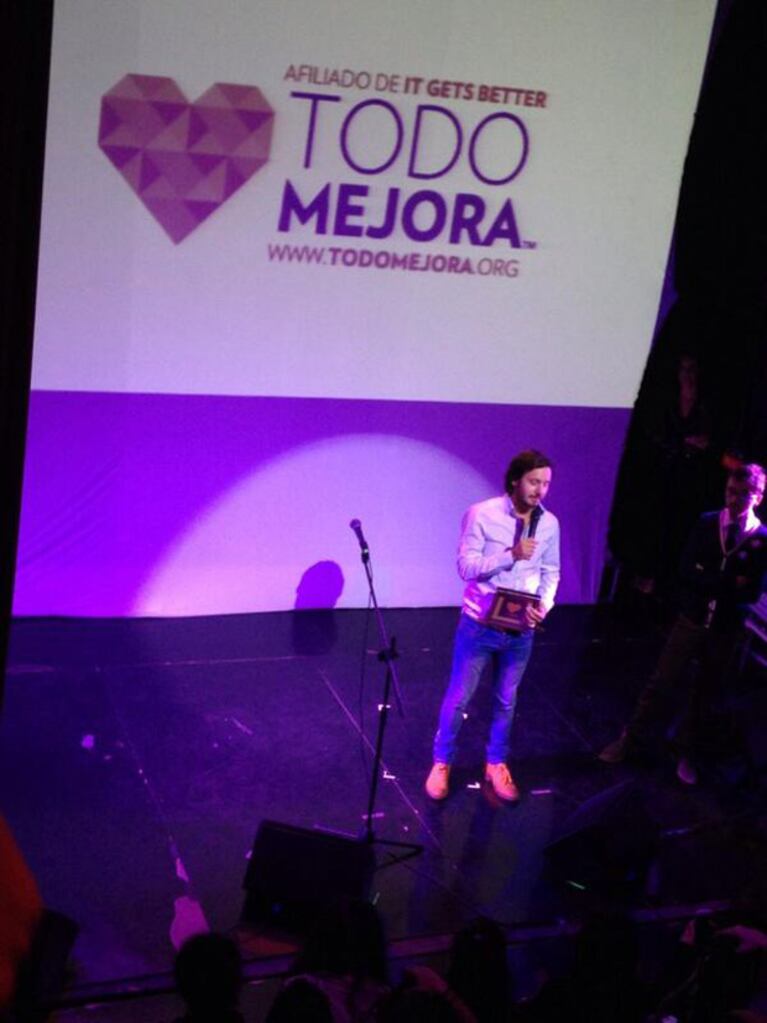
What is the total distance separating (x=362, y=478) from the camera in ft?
25.7

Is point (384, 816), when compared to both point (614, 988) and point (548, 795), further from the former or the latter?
point (614, 988)

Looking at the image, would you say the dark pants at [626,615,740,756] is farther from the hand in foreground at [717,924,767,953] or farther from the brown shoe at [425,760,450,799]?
the hand in foreground at [717,924,767,953]

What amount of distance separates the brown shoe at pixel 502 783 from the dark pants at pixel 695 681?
2.63 feet

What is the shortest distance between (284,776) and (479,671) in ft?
3.51

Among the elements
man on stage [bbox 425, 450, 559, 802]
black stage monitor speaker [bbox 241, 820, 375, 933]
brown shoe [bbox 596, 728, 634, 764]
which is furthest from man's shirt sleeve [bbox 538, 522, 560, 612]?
black stage monitor speaker [bbox 241, 820, 375, 933]

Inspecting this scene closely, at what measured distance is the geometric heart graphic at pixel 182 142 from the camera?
6559 millimetres

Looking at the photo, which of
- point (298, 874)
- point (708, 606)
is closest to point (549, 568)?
point (708, 606)

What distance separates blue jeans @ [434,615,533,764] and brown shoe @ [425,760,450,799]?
0.04m

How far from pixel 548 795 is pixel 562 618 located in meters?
2.11

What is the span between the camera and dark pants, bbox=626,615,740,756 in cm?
666

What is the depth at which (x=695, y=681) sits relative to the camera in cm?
691

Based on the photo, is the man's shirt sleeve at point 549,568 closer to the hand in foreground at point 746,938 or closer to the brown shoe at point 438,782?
the brown shoe at point 438,782

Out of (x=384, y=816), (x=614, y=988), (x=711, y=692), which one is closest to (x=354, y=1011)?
(x=614, y=988)

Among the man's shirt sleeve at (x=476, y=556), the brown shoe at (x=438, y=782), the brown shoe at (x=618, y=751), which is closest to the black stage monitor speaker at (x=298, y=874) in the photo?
the brown shoe at (x=438, y=782)
